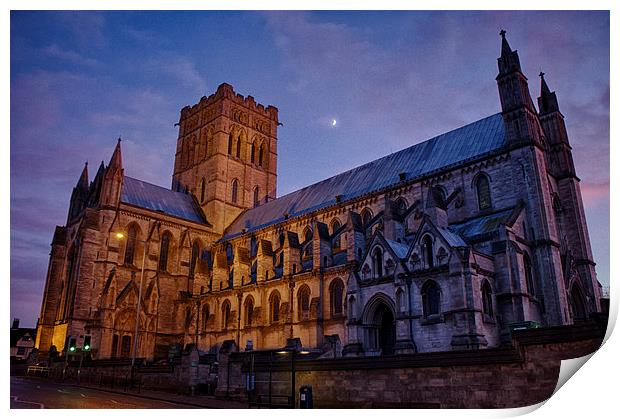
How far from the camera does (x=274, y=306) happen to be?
123 feet

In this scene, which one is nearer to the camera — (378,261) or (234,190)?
(378,261)

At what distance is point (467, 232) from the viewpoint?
95.7ft

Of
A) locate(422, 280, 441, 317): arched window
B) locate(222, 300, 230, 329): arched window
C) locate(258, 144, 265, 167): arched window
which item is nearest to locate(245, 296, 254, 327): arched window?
locate(222, 300, 230, 329): arched window

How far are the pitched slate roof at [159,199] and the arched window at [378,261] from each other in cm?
2799

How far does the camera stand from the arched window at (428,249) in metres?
25.5

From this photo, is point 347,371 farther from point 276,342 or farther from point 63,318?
point 63,318

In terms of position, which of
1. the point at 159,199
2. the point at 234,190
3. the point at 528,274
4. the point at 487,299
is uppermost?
the point at 234,190

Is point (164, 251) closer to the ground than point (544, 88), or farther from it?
closer to the ground

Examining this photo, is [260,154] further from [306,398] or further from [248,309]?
[306,398]

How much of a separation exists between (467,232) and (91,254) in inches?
1217

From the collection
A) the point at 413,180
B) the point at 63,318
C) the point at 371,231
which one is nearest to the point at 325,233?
the point at 371,231

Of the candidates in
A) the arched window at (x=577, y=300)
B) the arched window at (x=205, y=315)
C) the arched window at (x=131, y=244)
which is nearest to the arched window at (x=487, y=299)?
the arched window at (x=577, y=300)

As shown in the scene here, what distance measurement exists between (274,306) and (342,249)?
263 inches

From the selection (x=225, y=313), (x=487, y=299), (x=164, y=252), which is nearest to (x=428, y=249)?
(x=487, y=299)
